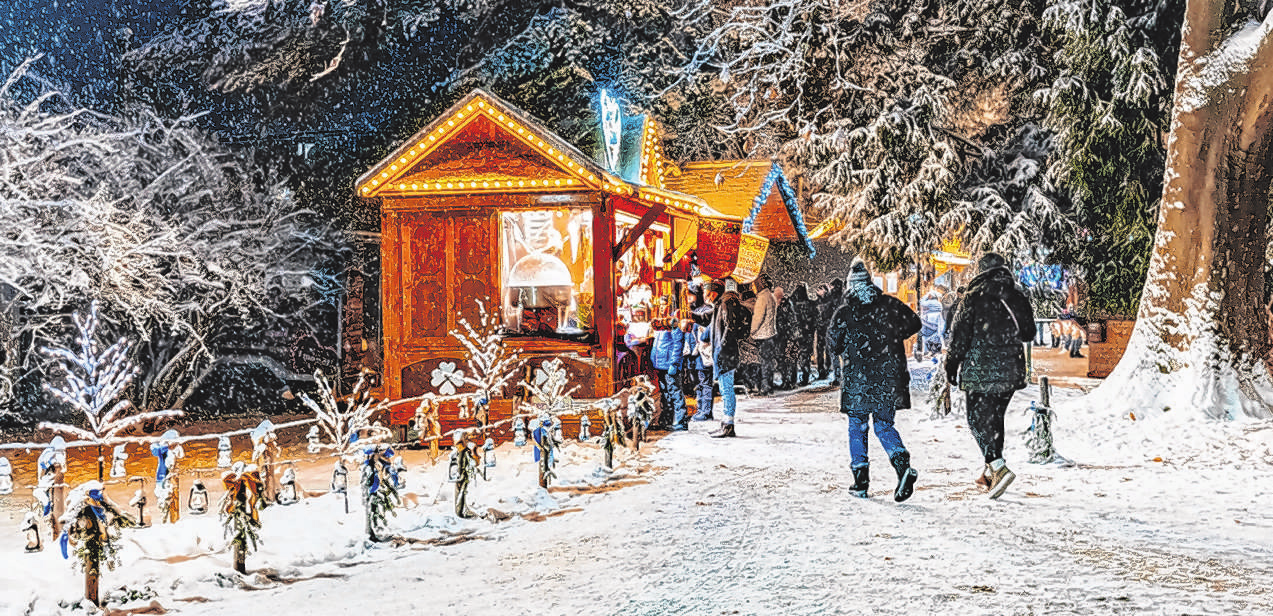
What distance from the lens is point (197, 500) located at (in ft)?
26.1

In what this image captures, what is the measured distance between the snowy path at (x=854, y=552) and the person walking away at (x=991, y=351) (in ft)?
1.72

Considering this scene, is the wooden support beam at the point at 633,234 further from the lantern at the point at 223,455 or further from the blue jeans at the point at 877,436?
the lantern at the point at 223,455

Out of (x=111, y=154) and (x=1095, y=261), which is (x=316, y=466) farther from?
(x=1095, y=261)

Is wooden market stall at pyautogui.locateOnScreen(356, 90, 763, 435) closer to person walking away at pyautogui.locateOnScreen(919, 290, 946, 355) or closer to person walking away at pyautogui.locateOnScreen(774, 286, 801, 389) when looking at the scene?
person walking away at pyautogui.locateOnScreen(774, 286, 801, 389)

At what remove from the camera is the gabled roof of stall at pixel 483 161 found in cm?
1263

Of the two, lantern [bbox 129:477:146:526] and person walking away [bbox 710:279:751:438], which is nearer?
lantern [bbox 129:477:146:526]

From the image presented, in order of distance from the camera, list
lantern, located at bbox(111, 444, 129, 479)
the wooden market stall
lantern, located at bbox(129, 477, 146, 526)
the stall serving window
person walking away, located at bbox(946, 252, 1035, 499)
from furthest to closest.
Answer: the stall serving window < the wooden market stall < person walking away, located at bbox(946, 252, 1035, 499) < lantern, located at bbox(111, 444, 129, 479) < lantern, located at bbox(129, 477, 146, 526)

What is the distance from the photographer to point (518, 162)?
12.9m

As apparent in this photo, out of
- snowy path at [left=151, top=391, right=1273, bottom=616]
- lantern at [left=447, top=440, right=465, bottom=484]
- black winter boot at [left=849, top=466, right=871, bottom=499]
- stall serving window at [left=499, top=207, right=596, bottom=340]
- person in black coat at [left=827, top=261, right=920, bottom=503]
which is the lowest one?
snowy path at [left=151, top=391, right=1273, bottom=616]

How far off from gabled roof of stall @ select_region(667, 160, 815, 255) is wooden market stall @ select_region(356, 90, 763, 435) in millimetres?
5570

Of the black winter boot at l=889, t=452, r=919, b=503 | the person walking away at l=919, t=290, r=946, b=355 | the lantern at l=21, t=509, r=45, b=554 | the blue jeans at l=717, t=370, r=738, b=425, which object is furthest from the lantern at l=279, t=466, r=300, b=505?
the person walking away at l=919, t=290, r=946, b=355

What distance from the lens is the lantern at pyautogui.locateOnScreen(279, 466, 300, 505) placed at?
8.37 metres

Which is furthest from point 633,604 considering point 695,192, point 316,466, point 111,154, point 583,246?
point 695,192

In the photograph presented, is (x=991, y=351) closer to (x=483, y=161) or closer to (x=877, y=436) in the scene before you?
(x=877, y=436)
